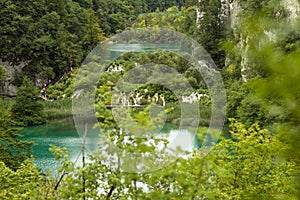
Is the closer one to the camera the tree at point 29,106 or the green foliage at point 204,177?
the green foliage at point 204,177

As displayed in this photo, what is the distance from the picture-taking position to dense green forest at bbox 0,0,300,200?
125 centimetres

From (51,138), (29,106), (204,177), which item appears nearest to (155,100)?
(51,138)

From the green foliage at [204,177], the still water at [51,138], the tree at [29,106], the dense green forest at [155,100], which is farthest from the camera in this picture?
the tree at [29,106]

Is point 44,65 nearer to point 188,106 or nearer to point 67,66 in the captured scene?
point 67,66

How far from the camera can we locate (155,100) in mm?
11125

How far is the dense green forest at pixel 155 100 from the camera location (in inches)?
49.1

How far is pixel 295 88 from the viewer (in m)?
1.12

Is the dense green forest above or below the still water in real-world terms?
above

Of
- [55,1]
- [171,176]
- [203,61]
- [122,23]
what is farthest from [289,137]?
[122,23]

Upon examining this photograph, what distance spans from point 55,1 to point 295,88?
2772cm

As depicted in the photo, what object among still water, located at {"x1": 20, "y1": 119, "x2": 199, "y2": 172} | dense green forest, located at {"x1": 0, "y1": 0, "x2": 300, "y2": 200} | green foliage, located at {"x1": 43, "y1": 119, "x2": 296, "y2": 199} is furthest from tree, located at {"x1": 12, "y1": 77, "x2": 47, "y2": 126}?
green foliage, located at {"x1": 43, "y1": 119, "x2": 296, "y2": 199}

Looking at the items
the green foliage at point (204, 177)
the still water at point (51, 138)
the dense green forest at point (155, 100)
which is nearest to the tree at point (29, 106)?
the dense green forest at point (155, 100)

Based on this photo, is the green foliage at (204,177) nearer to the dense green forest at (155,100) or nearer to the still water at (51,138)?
the dense green forest at (155,100)

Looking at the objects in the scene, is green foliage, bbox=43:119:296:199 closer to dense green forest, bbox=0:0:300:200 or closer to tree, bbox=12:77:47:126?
dense green forest, bbox=0:0:300:200
